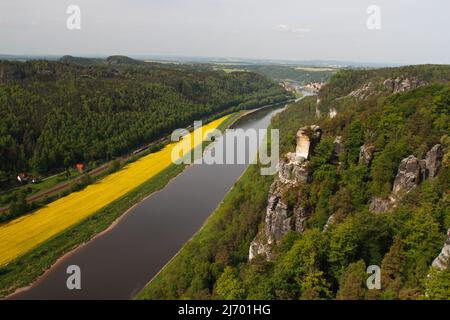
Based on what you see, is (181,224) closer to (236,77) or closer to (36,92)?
(36,92)

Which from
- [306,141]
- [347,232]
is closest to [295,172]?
[306,141]

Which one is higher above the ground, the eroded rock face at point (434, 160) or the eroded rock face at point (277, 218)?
the eroded rock face at point (434, 160)

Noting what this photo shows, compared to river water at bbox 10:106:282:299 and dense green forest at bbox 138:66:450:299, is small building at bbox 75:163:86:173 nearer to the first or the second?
river water at bbox 10:106:282:299

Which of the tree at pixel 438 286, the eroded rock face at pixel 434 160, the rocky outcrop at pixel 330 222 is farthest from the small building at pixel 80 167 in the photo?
the tree at pixel 438 286

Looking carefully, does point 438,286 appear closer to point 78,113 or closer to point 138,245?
point 138,245

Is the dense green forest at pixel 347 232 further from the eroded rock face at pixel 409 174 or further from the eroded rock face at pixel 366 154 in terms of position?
the eroded rock face at pixel 409 174

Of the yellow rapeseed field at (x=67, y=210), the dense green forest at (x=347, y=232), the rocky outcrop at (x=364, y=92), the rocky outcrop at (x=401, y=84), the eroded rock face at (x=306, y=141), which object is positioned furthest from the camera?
the rocky outcrop at (x=364, y=92)
